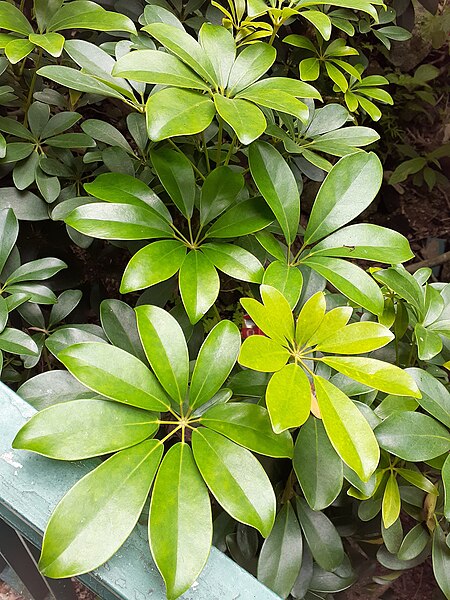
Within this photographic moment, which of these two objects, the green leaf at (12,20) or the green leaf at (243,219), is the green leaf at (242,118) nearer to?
the green leaf at (243,219)

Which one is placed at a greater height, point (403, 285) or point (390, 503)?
point (403, 285)

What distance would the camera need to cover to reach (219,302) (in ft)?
5.49

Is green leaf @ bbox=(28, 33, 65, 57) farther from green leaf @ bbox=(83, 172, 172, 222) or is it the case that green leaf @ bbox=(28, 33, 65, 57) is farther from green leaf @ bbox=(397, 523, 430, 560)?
green leaf @ bbox=(397, 523, 430, 560)

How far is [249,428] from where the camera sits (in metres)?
0.56

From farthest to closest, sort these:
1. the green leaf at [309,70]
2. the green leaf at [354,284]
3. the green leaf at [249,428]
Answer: the green leaf at [309,70], the green leaf at [354,284], the green leaf at [249,428]

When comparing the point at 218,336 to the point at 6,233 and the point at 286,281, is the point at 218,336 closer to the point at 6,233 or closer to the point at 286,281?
the point at 286,281

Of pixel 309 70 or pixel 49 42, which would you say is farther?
pixel 309 70

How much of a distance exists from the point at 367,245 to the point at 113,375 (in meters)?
0.37

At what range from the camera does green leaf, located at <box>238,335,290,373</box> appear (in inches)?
20.9

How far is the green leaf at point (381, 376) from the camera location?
1.76 feet

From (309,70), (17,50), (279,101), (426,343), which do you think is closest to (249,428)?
(426,343)

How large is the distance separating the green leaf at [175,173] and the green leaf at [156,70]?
0.12m

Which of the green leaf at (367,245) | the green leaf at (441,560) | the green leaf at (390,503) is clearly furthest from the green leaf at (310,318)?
the green leaf at (441,560)

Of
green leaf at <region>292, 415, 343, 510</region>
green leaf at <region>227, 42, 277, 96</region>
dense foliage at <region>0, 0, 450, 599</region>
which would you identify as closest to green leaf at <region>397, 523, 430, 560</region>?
dense foliage at <region>0, 0, 450, 599</region>
